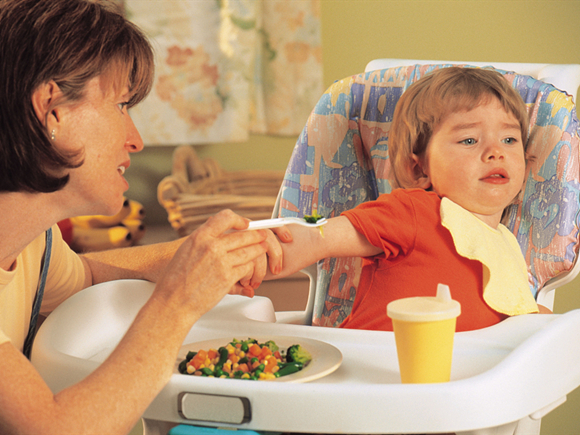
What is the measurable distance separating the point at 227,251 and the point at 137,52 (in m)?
0.33

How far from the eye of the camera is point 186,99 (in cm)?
239

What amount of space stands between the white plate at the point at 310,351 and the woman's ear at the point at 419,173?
41 cm

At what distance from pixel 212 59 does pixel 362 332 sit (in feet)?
6.04

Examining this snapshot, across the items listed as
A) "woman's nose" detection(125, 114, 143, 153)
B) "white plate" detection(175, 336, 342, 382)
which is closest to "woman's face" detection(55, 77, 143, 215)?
"woman's nose" detection(125, 114, 143, 153)

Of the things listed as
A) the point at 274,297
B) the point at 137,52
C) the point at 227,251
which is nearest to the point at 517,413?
the point at 227,251

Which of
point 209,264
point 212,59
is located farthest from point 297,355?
point 212,59

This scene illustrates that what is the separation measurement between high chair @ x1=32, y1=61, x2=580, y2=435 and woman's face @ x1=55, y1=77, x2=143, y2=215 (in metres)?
0.16

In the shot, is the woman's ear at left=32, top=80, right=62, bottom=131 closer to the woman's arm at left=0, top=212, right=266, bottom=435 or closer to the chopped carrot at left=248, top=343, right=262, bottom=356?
the woman's arm at left=0, top=212, right=266, bottom=435

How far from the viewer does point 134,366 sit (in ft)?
1.99

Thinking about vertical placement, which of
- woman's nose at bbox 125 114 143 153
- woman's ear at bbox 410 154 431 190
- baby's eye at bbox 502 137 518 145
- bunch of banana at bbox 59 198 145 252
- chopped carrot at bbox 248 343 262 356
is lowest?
bunch of banana at bbox 59 198 145 252

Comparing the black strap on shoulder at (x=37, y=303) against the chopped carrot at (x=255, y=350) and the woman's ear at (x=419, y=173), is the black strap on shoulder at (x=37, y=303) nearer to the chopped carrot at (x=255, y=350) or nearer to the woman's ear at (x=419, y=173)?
the chopped carrot at (x=255, y=350)

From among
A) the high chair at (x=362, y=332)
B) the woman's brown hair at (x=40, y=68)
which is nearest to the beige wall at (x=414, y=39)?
the high chair at (x=362, y=332)

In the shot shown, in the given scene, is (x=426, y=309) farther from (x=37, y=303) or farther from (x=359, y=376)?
(x=37, y=303)

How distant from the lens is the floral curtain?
2.36 m
